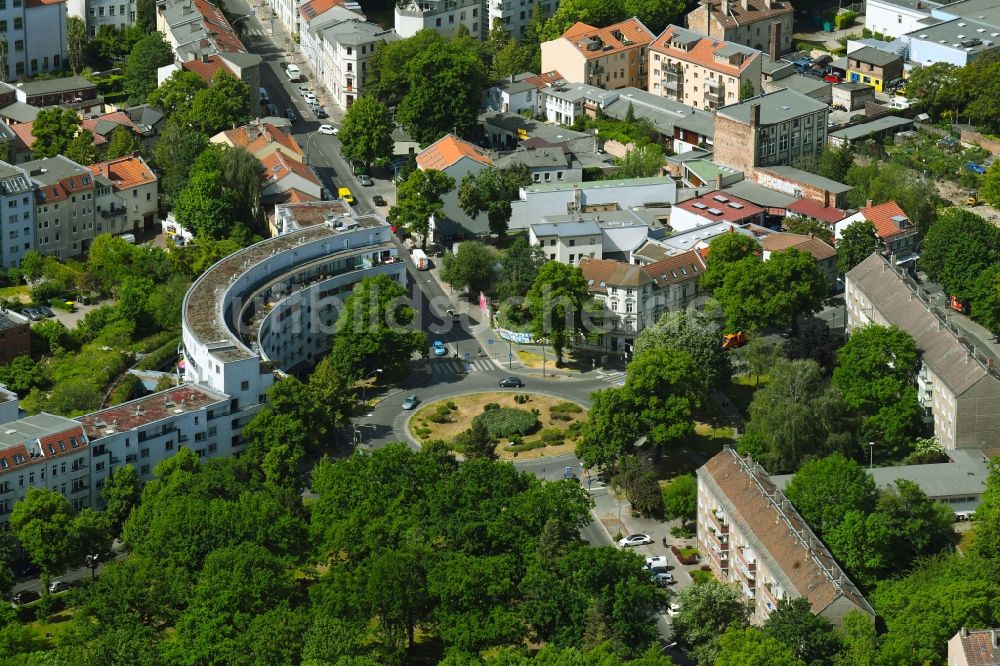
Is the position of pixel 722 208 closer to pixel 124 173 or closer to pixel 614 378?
pixel 614 378

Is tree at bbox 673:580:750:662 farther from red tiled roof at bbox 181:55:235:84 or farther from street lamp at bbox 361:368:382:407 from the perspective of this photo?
red tiled roof at bbox 181:55:235:84

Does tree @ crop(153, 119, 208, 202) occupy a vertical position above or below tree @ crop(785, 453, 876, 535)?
above

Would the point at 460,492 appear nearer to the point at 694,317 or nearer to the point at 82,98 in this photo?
the point at 694,317

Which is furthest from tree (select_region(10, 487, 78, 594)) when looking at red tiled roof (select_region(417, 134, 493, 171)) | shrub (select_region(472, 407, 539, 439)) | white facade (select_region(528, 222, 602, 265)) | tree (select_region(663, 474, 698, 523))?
red tiled roof (select_region(417, 134, 493, 171))

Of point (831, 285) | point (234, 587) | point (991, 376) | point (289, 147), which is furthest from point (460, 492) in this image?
point (289, 147)

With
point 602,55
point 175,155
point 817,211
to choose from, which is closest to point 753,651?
point 817,211
